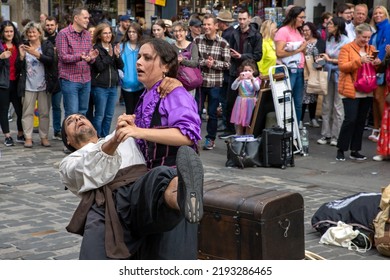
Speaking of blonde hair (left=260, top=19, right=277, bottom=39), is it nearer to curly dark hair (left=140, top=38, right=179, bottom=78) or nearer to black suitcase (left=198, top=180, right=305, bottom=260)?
black suitcase (left=198, top=180, right=305, bottom=260)

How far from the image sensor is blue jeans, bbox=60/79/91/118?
10828mm

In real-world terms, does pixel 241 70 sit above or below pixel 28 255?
above

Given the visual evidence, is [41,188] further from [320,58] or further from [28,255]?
[320,58]

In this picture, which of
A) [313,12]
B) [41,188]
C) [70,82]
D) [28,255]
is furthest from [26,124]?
[313,12]

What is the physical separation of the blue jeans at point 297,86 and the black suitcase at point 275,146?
1.35 metres

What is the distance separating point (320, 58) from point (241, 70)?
1168 millimetres

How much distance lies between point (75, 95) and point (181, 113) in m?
6.53

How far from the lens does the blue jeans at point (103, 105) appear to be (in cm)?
1123

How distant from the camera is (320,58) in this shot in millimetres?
11578

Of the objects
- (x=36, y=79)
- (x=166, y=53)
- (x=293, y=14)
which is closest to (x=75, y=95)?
(x=36, y=79)

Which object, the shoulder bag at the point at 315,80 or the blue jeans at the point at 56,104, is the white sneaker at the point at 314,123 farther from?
the blue jeans at the point at 56,104

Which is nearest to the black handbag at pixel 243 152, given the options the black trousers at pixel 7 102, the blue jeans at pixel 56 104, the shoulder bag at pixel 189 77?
the shoulder bag at pixel 189 77

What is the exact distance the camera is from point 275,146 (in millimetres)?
9859

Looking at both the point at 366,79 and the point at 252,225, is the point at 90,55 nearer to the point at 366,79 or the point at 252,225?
the point at 366,79
